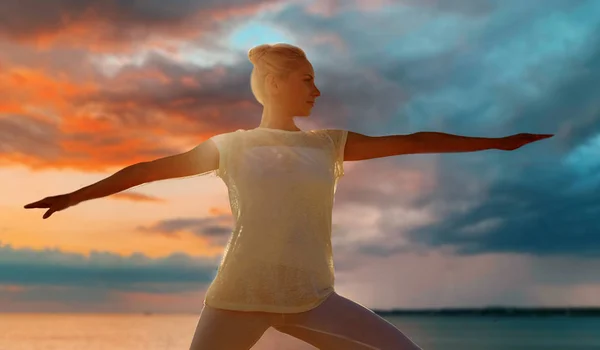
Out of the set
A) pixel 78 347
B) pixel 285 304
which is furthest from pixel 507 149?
pixel 78 347

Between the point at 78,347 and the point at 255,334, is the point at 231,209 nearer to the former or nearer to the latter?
the point at 255,334

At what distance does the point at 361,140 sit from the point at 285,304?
89 centimetres

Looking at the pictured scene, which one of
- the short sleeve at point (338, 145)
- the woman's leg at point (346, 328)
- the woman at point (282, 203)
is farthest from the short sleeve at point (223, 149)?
the woman's leg at point (346, 328)

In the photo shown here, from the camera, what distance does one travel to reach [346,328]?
3.73 meters

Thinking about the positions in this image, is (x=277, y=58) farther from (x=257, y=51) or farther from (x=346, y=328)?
(x=346, y=328)

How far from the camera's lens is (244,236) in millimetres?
3912

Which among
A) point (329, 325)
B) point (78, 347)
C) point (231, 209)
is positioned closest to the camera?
point (329, 325)

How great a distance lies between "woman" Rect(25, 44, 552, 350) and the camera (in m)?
3.79

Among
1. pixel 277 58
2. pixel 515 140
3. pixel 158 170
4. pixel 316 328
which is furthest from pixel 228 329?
pixel 515 140

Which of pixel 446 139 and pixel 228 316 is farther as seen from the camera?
pixel 446 139

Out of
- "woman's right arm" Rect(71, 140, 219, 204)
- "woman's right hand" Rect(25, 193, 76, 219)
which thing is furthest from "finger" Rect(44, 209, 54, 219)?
"woman's right arm" Rect(71, 140, 219, 204)

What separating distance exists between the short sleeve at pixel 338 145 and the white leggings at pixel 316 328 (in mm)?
643

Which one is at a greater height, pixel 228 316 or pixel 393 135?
pixel 393 135

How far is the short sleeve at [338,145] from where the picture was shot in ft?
13.6
